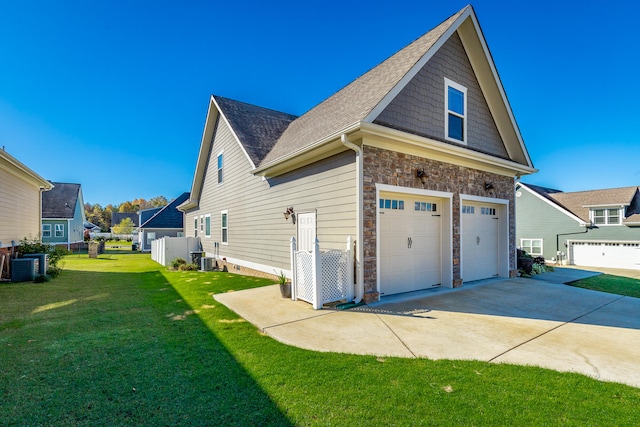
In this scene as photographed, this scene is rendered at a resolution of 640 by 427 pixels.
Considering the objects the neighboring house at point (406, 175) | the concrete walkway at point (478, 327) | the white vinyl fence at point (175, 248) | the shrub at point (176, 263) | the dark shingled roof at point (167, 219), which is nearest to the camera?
the concrete walkway at point (478, 327)

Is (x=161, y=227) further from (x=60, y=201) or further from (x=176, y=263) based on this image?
(x=176, y=263)

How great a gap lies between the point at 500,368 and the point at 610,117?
891 inches

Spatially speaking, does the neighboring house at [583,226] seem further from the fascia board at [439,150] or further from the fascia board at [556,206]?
the fascia board at [439,150]

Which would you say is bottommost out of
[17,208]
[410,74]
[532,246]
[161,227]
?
[532,246]

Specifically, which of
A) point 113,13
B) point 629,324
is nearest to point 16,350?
point 629,324

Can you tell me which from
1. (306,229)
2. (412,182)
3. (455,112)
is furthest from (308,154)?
(455,112)

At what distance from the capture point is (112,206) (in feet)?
252

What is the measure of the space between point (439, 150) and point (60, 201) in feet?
119

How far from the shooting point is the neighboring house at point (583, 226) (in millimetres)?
19891

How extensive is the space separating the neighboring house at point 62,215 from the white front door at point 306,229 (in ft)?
101

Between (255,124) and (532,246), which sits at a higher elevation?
(255,124)

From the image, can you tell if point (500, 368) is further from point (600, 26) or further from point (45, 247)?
point (45, 247)

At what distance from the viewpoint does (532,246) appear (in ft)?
Result: 79.9

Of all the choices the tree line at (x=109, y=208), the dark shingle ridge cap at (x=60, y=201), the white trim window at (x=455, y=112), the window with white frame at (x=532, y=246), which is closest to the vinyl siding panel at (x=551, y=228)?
the window with white frame at (x=532, y=246)
